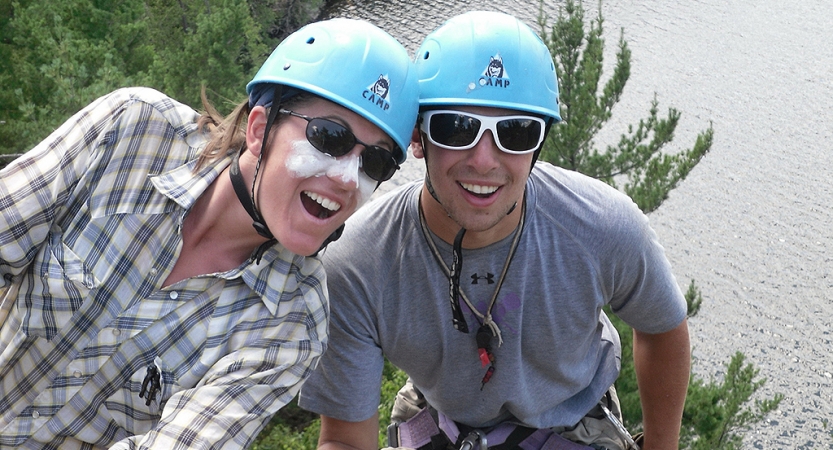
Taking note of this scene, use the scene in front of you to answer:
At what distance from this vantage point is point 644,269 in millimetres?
2576

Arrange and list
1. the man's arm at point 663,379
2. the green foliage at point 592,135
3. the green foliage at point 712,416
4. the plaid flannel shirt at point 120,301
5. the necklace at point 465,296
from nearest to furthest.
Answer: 1. the plaid flannel shirt at point 120,301
2. the necklace at point 465,296
3. the man's arm at point 663,379
4. the green foliage at point 712,416
5. the green foliage at point 592,135

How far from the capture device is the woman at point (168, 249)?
2207mm

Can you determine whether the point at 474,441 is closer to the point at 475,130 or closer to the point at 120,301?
the point at 475,130

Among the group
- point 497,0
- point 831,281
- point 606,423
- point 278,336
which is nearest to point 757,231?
point 831,281

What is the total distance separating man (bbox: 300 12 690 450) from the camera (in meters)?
2.40

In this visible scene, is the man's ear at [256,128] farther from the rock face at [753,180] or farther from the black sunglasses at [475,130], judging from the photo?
the rock face at [753,180]

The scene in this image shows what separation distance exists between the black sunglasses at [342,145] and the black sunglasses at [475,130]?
179 millimetres

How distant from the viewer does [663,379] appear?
2.99 meters

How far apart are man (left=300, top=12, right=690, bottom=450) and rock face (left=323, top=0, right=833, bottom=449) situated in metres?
6.83

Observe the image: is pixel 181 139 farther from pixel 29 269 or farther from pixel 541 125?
pixel 541 125

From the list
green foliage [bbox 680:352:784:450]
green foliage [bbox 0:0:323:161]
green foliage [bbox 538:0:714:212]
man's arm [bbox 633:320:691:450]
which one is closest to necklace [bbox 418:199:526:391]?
man's arm [bbox 633:320:691:450]

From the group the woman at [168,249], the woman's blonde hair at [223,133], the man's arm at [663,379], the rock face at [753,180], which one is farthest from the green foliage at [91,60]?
the man's arm at [663,379]

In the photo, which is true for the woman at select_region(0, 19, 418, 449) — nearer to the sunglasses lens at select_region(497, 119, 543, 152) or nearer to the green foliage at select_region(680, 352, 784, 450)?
the sunglasses lens at select_region(497, 119, 543, 152)

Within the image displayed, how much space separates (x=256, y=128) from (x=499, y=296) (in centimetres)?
95
